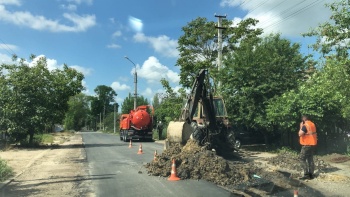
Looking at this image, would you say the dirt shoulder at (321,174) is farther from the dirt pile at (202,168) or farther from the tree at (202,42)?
the tree at (202,42)

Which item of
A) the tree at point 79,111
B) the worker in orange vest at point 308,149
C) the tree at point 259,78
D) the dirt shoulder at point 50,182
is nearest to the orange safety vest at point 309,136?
the worker in orange vest at point 308,149

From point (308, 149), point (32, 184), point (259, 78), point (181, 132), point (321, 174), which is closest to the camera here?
point (32, 184)

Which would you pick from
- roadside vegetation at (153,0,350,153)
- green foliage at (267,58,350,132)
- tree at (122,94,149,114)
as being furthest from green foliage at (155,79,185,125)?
tree at (122,94,149,114)

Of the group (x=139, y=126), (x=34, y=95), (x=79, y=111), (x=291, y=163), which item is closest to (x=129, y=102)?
(x=139, y=126)

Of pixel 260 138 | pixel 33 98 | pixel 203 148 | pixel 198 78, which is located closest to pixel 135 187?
pixel 203 148

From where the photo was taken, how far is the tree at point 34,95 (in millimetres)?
27391

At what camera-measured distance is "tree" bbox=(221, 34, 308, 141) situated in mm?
20906

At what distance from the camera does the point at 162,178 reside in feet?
38.6

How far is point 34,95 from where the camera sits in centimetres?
2803

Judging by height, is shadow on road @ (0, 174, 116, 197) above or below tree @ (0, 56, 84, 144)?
below

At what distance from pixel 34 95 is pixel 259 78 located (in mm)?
16006

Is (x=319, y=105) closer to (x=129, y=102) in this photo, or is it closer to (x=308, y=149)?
(x=308, y=149)

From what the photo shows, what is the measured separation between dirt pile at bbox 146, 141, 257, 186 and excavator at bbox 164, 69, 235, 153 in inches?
49.2

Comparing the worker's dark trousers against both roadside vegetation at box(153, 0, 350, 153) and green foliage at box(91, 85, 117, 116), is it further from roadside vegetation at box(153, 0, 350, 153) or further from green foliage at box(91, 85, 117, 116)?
green foliage at box(91, 85, 117, 116)
